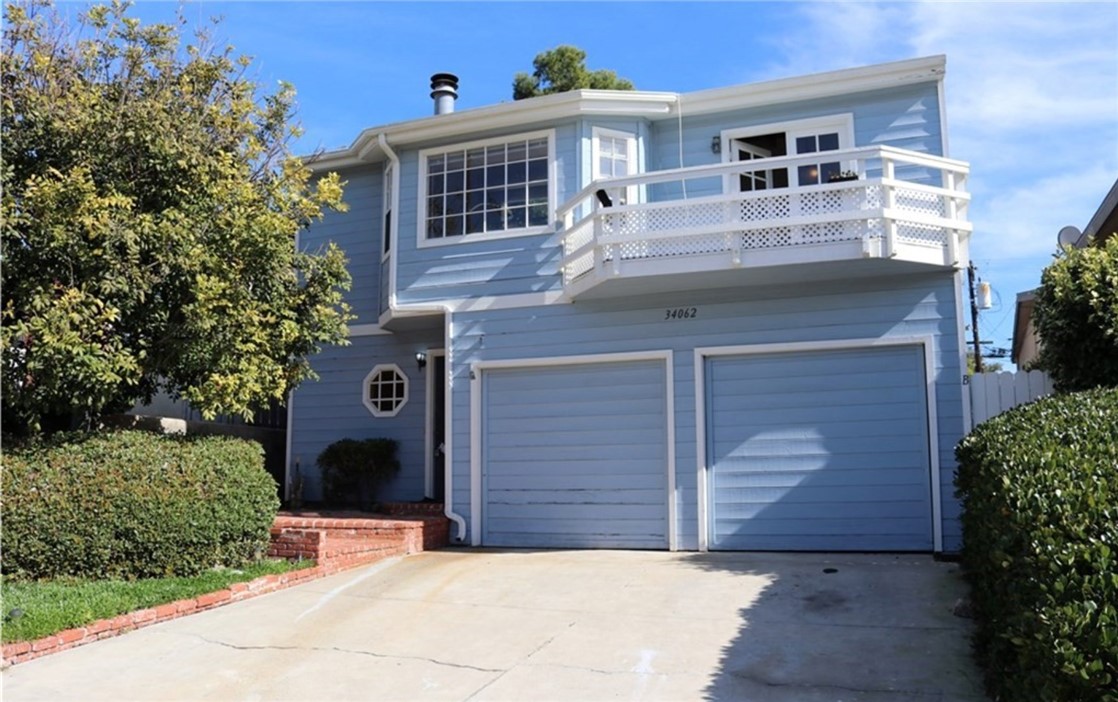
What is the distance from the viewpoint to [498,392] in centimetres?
1087

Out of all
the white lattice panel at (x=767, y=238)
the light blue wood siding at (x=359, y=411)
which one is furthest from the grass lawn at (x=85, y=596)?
the white lattice panel at (x=767, y=238)

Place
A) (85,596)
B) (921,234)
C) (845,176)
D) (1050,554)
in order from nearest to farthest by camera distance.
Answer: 1. (1050,554)
2. (85,596)
3. (921,234)
4. (845,176)

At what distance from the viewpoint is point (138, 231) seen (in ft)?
27.9

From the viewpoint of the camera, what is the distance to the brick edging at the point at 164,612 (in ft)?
20.1

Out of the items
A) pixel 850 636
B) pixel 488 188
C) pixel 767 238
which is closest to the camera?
pixel 850 636

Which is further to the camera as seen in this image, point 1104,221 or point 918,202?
point 1104,221

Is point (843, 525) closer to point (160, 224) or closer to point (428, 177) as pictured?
point (428, 177)

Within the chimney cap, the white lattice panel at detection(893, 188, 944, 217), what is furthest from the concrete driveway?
the chimney cap

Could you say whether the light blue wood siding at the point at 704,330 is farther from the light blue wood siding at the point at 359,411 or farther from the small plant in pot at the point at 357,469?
the small plant in pot at the point at 357,469

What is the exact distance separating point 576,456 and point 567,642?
4333 millimetres

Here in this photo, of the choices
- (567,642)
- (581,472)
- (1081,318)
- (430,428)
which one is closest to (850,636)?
(567,642)

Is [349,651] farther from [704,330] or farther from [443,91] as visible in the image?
[443,91]

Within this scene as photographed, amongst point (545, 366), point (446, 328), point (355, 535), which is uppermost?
point (446, 328)

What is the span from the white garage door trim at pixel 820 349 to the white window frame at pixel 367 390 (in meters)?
4.68
